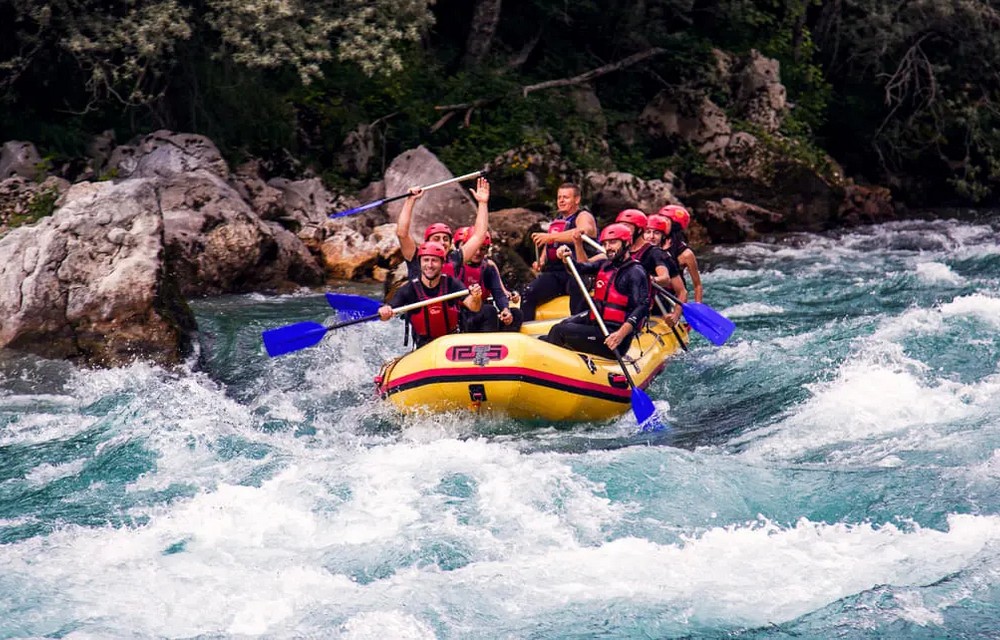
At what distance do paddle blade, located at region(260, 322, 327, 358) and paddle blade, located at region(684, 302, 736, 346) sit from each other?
2.73 m

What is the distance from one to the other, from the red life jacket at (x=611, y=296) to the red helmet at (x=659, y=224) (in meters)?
1.33

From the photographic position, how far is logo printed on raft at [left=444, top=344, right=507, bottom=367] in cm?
784

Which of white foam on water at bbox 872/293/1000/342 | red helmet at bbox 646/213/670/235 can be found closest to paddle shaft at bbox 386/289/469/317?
red helmet at bbox 646/213/670/235

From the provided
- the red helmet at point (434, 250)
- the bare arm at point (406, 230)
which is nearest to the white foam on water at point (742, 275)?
the bare arm at point (406, 230)

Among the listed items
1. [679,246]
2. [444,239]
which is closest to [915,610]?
[444,239]

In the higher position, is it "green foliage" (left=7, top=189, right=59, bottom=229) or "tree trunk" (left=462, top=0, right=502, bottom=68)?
"tree trunk" (left=462, top=0, right=502, bottom=68)

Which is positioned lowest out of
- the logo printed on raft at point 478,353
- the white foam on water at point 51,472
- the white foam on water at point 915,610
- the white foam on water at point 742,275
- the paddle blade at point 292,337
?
the white foam on water at point 742,275

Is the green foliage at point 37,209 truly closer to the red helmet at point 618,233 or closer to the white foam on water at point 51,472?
the white foam on water at point 51,472

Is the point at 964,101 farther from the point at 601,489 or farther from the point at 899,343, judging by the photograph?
the point at 601,489

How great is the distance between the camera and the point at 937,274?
13.7 metres

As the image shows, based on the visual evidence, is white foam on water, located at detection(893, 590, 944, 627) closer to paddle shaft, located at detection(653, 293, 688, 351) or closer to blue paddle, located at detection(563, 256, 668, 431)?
blue paddle, located at detection(563, 256, 668, 431)

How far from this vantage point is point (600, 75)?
737 inches

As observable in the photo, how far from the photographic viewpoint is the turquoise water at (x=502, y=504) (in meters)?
5.44

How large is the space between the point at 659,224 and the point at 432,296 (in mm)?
2356
